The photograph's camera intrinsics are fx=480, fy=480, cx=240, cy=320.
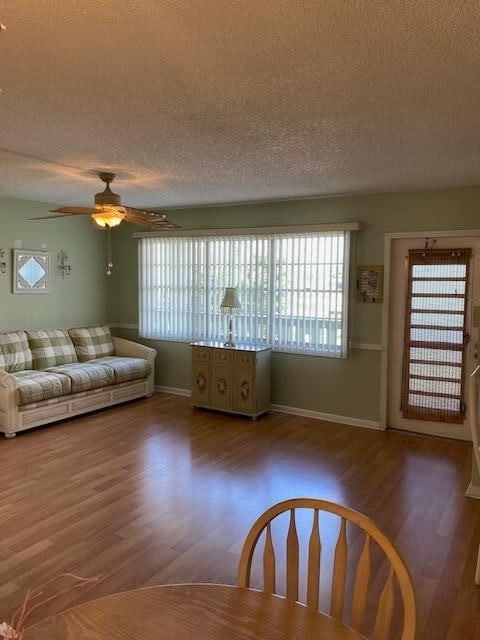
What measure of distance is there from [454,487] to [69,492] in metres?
2.90

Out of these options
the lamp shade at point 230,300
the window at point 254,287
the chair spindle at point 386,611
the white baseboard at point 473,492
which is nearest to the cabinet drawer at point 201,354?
the window at point 254,287

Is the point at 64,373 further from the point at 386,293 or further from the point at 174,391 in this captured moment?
the point at 386,293

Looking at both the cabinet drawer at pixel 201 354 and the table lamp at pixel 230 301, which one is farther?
the cabinet drawer at pixel 201 354

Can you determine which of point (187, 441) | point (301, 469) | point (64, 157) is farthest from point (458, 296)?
point (64, 157)

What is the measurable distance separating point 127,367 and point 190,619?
4848 mm

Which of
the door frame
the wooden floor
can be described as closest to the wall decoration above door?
the wooden floor

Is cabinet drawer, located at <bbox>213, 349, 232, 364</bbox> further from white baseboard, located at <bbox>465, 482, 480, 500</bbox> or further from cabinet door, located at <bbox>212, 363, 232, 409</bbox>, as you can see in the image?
white baseboard, located at <bbox>465, 482, 480, 500</bbox>

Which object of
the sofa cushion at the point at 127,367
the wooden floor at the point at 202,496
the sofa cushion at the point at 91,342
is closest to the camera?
the wooden floor at the point at 202,496

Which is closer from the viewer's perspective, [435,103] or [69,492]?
[435,103]

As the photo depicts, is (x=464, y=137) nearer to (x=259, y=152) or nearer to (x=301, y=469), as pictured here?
(x=259, y=152)

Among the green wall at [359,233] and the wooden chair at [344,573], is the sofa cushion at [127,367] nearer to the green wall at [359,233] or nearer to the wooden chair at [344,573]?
the green wall at [359,233]

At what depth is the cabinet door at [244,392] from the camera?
532cm

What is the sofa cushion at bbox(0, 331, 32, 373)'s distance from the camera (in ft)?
17.2

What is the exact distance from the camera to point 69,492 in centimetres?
350
